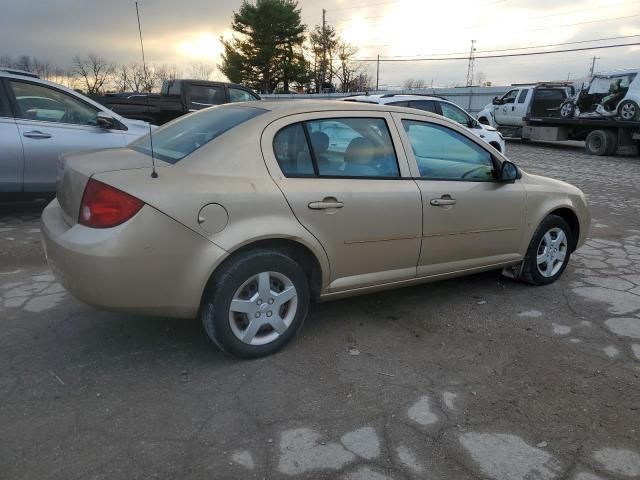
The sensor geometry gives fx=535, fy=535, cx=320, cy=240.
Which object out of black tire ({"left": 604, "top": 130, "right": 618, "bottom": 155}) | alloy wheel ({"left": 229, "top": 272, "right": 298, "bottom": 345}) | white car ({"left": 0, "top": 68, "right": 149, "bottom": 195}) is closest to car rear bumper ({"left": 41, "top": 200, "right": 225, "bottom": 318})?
alloy wheel ({"left": 229, "top": 272, "right": 298, "bottom": 345})

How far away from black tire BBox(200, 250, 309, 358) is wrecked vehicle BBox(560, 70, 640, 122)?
16.3 m

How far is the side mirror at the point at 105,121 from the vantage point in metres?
6.60

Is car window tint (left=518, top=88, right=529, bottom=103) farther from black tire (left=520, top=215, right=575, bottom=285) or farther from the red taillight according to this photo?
the red taillight

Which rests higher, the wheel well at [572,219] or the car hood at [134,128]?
the car hood at [134,128]

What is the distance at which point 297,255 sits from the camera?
11.1ft

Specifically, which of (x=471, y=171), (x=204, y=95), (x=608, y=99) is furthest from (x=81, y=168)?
(x=608, y=99)

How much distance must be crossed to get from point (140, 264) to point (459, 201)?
2301 mm

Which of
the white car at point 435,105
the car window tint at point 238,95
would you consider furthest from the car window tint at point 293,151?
the car window tint at point 238,95

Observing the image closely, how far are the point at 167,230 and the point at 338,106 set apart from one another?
4.98ft

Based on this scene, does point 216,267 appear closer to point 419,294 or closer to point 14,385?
point 14,385

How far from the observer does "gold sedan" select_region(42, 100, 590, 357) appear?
286 cm

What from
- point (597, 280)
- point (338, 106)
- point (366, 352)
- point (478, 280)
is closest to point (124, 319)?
point (366, 352)

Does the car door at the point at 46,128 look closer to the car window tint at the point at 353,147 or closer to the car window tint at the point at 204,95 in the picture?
the car window tint at the point at 353,147

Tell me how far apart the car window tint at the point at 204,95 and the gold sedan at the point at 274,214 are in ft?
31.5
